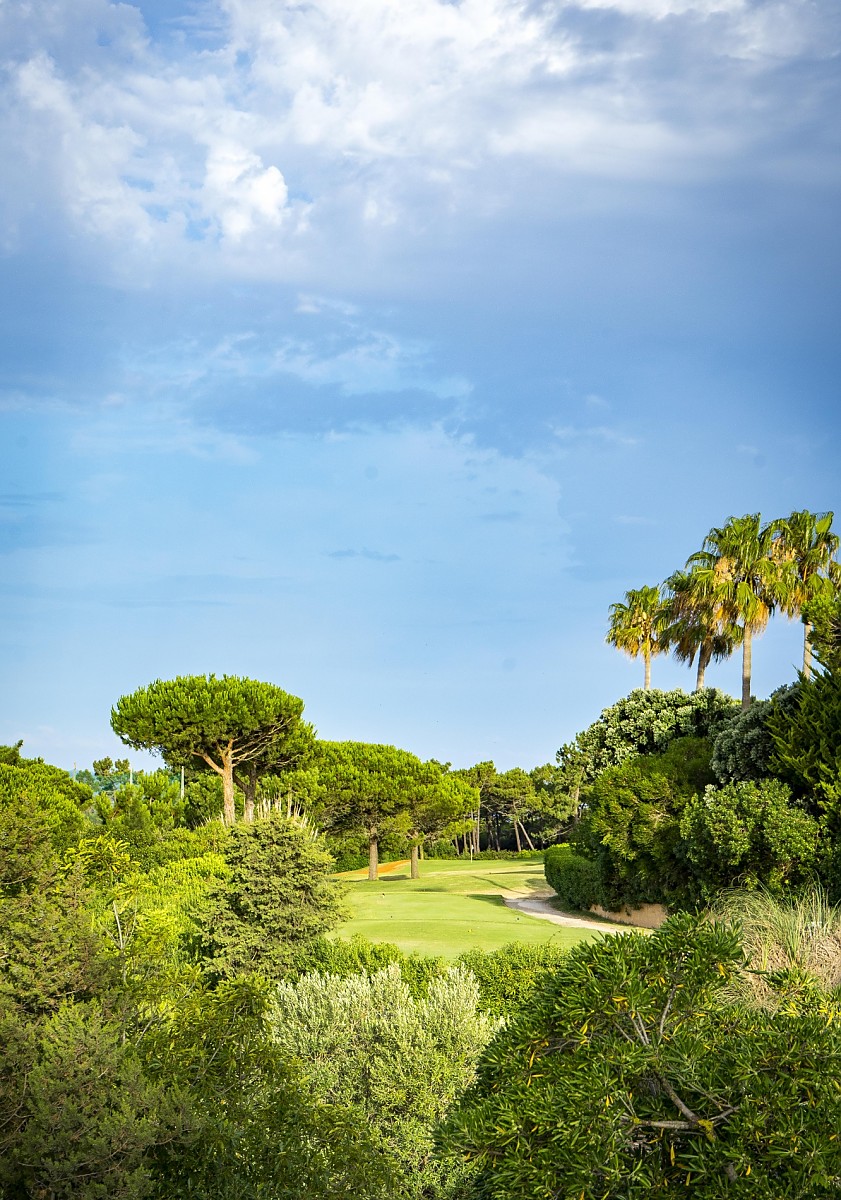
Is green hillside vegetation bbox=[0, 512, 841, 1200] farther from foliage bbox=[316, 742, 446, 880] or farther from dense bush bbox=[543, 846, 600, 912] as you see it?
foliage bbox=[316, 742, 446, 880]

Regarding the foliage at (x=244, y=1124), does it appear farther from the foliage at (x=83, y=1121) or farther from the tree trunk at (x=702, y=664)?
the tree trunk at (x=702, y=664)

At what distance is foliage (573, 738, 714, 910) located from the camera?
24.6 meters

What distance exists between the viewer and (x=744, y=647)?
29594mm

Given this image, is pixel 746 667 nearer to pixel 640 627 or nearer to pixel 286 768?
pixel 640 627

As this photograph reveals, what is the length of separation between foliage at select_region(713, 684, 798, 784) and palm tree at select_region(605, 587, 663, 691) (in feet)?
53.7

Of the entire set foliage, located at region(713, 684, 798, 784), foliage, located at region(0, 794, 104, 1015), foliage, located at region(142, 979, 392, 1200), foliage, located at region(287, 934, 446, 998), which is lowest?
foliage, located at region(287, 934, 446, 998)

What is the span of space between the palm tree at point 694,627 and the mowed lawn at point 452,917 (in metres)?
10.6

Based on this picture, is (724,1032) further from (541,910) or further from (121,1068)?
(541,910)

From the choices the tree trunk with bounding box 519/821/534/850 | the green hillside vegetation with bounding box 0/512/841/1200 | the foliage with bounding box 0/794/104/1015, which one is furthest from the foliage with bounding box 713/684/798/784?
the tree trunk with bounding box 519/821/534/850

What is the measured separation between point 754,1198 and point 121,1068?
4.40 metres

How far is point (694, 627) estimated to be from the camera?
110ft

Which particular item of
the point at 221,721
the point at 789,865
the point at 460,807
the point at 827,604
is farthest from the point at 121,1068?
the point at 460,807

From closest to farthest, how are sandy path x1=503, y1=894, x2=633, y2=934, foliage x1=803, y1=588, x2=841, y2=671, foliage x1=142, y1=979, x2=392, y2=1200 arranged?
foliage x1=142, y1=979, x2=392, y2=1200 < foliage x1=803, y1=588, x2=841, y2=671 < sandy path x1=503, y1=894, x2=633, y2=934

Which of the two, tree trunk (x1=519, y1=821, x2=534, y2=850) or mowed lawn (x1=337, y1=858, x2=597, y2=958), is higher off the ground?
tree trunk (x1=519, y1=821, x2=534, y2=850)
